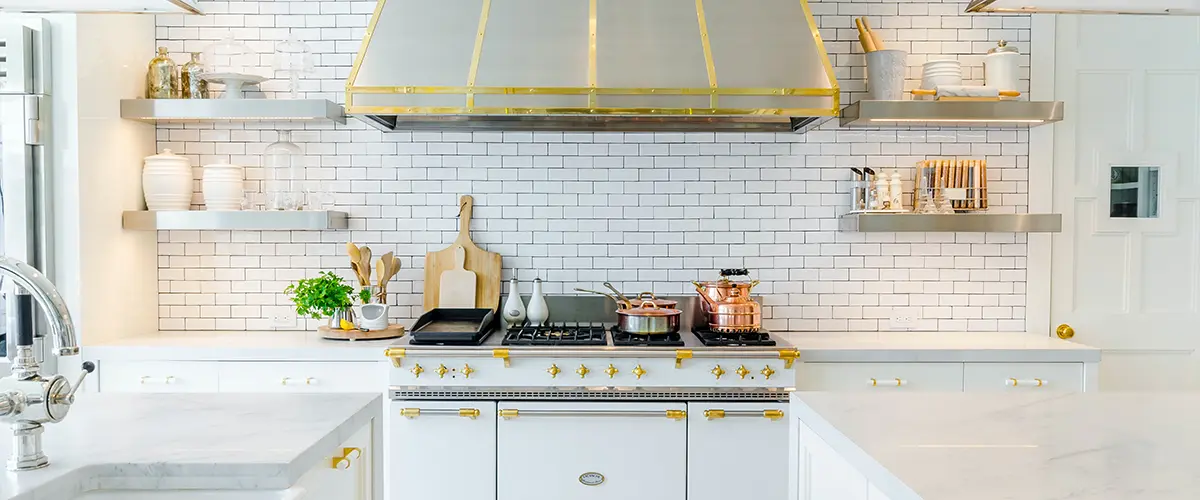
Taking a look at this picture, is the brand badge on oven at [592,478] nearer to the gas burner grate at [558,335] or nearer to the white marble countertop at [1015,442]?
the gas burner grate at [558,335]

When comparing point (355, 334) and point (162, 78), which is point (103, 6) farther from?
point (162, 78)

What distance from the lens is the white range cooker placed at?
3242 millimetres

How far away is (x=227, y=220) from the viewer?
141 inches

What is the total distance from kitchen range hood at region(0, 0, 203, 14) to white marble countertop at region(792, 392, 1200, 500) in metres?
1.70

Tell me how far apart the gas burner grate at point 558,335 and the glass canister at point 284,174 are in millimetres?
1214

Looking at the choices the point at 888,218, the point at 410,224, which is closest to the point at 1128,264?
the point at 888,218

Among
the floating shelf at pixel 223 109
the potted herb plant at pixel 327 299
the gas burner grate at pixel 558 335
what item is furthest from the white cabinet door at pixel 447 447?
the floating shelf at pixel 223 109

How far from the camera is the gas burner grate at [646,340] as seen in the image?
10.8 feet

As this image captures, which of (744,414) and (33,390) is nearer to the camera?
(33,390)

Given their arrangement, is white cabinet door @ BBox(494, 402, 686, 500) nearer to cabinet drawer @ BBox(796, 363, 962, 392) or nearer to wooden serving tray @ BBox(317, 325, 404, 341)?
cabinet drawer @ BBox(796, 363, 962, 392)

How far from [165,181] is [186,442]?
7.96 feet

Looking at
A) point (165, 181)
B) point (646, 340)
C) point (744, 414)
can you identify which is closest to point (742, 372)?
point (744, 414)

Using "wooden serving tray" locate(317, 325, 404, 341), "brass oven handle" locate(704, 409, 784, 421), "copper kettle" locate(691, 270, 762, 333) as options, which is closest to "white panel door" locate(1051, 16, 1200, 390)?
"copper kettle" locate(691, 270, 762, 333)

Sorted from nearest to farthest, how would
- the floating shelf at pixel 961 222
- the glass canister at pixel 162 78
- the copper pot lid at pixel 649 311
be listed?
the copper pot lid at pixel 649 311, the floating shelf at pixel 961 222, the glass canister at pixel 162 78
